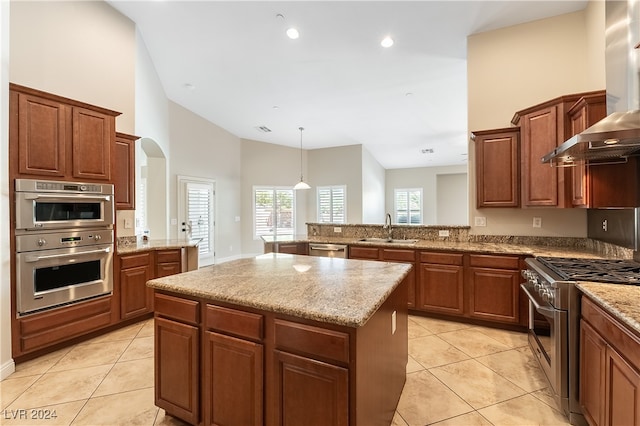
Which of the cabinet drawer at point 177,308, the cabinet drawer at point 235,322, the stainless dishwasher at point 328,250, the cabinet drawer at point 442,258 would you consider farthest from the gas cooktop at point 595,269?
the cabinet drawer at point 177,308

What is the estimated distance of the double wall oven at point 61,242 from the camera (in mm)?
2463

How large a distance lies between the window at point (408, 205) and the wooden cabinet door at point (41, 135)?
32.2 ft

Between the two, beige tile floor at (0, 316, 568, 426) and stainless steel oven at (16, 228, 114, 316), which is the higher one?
stainless steel oven at (16, 228, 114, 316)

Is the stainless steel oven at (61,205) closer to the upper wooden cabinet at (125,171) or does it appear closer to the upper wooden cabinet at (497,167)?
the upper wooden cabinet at (125,171)

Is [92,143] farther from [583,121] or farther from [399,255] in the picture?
[583,121]

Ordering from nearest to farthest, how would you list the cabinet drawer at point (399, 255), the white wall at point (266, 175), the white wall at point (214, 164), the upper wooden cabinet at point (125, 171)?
1. the upper wooden cabinet at point (125, 171)
2. the cabinet drawer at point (399, 255)
3. the white wall at point (214, 164)
4. the white wall at point (266, 175)

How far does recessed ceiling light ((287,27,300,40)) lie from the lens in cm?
351

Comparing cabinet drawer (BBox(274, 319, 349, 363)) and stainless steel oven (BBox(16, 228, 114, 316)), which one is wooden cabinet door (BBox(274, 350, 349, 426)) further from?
stainless steel oven (BBox(16, 228, 114, 316))

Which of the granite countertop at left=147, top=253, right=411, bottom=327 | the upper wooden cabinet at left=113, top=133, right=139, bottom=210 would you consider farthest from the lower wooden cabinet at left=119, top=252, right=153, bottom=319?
the granite countertop at left=147, top=253, right=411, bottom=327

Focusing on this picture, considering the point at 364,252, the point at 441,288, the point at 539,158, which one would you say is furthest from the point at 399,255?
the point at 539,158

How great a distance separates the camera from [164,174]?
566cm

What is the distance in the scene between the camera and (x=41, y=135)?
2.59 metres

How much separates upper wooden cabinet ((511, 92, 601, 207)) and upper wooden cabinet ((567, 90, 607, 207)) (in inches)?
2.6

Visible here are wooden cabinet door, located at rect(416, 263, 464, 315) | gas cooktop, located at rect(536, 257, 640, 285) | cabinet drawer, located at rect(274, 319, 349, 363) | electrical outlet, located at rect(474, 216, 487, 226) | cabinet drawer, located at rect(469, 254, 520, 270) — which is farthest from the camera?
electrical outlet, located at rect(474, 216, 487, 226)
